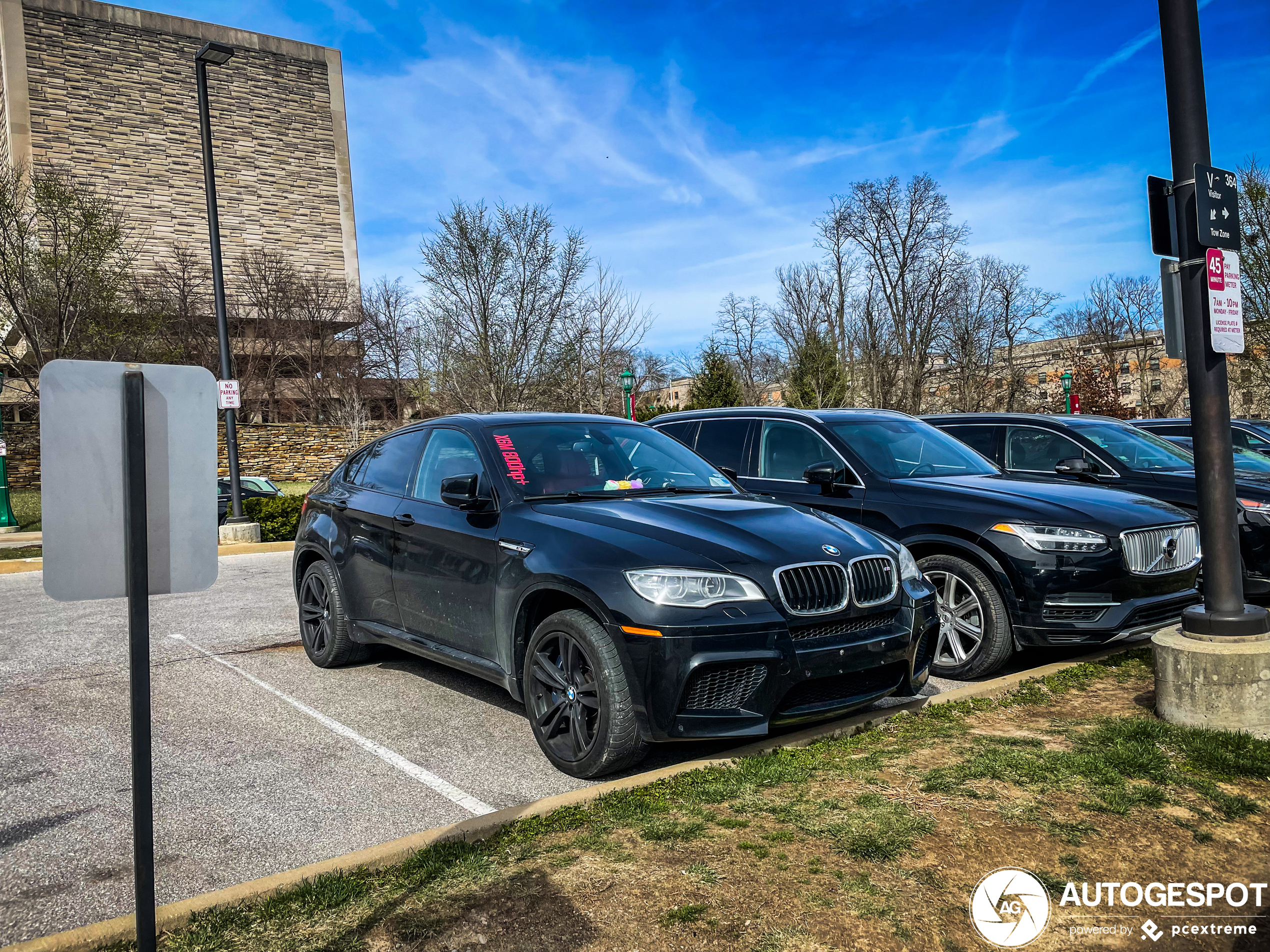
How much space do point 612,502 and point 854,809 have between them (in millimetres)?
2116

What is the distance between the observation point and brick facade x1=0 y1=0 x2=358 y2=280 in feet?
158

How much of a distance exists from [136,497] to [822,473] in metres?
4.96

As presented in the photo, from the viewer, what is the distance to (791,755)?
14.4ft

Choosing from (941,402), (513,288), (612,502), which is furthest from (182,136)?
(612,502)

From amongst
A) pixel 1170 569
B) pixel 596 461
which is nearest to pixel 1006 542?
pixel 1170 569

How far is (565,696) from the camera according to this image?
4453 millimetres

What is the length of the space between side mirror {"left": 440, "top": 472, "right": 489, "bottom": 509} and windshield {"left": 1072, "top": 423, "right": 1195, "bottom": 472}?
5879 millimetres

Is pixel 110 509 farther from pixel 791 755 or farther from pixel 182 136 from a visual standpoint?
pixel 182 136

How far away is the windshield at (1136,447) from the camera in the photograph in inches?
329

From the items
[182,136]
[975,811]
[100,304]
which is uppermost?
[182,136]

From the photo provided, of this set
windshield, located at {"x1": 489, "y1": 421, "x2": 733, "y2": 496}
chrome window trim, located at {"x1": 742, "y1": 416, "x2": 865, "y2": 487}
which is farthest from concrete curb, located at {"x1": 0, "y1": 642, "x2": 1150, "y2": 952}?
chrome window trim, located at {"x1": 742, "y1": 416, "x2": 865, "y2": 487}

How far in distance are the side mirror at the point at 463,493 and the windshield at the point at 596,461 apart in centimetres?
22

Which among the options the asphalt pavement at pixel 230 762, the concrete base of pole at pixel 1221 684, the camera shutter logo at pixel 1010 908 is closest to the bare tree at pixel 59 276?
the asphalt pavement at pixel 230 762

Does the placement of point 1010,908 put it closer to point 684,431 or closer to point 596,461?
point 596,461
